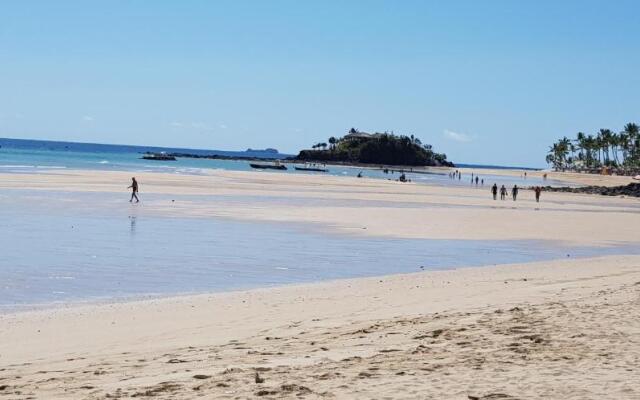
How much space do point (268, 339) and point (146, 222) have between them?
70.3ft

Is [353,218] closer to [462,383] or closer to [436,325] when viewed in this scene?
[436,325]

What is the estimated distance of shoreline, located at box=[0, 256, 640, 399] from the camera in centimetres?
763

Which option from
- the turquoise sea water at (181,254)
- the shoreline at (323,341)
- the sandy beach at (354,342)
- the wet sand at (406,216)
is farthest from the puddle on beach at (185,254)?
the wet sand at (406,216)

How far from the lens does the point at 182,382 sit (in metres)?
7.77

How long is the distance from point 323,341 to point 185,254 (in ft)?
39.5

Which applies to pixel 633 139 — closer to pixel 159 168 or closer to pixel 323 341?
pixel 159 168

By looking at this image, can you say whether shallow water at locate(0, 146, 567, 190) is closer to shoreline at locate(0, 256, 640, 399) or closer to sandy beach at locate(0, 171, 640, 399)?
sandy beach at locate(0, 171, 640, 399)

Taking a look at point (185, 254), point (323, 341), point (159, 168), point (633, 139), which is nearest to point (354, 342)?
point (323, 341)

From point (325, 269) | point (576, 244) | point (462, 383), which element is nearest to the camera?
point (462, 383)

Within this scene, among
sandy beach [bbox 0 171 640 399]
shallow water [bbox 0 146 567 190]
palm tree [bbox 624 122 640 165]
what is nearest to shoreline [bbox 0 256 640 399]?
sandy beach [bbox 0 171 640 399]

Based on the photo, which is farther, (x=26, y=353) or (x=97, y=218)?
(x=97, y=218)

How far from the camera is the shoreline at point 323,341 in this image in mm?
7629

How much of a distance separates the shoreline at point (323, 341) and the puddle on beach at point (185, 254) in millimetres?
2091

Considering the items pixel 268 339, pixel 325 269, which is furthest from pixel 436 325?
pixel 325 269
